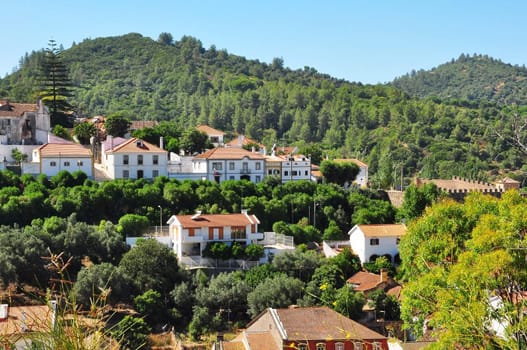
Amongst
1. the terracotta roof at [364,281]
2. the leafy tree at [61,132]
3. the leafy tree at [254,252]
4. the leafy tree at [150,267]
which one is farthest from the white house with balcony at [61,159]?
the terracotta roof at [364,281]

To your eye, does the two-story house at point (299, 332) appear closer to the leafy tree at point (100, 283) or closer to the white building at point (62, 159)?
the leafy tree at point (100, 283)

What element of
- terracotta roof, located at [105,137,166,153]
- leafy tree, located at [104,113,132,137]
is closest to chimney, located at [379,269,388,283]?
terracotta roof, located at [105,137,166,153]

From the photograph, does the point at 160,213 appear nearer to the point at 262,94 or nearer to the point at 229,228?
the point at 229,228

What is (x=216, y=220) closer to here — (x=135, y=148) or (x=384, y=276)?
(x=135, y=148)

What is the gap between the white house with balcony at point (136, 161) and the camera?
119 ft

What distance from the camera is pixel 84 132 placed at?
4069 centimetres

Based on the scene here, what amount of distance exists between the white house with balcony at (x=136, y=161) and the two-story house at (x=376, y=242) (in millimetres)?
10458

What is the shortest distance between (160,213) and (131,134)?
38.5 feet

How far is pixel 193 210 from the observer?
111ft

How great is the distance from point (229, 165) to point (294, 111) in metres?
45.1

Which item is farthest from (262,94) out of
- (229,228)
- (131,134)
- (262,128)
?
(229,228)

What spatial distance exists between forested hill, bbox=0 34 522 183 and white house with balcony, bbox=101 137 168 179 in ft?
43.5

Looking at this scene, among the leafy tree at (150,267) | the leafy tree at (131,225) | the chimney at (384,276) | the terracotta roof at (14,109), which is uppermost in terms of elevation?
the terracotta roof at (14,109)

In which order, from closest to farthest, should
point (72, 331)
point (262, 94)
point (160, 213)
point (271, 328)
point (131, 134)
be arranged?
point (72, 331) → point (271, 328) → point (160, 213) → point (131, 134) → point (262, 94)
